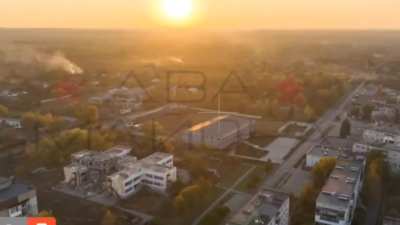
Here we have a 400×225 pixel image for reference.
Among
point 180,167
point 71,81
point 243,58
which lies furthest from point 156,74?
point 180,167

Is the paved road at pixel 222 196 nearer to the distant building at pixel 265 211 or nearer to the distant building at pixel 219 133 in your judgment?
the distant building at pixel 265 211

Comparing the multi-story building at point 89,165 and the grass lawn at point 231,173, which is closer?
the multi-story building at point 89,165

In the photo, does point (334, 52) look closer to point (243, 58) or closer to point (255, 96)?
point (243, 58)

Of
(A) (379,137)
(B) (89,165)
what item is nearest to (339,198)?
(A) (379,137)

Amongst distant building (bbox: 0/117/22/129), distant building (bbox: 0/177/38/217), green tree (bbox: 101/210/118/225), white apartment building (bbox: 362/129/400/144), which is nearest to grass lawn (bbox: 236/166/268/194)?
green tree (bbox: 101/210/118/225)

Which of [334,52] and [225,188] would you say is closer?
[225,188]

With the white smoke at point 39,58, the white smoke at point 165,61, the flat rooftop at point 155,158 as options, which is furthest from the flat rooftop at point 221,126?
the white smoke at point 165,61
